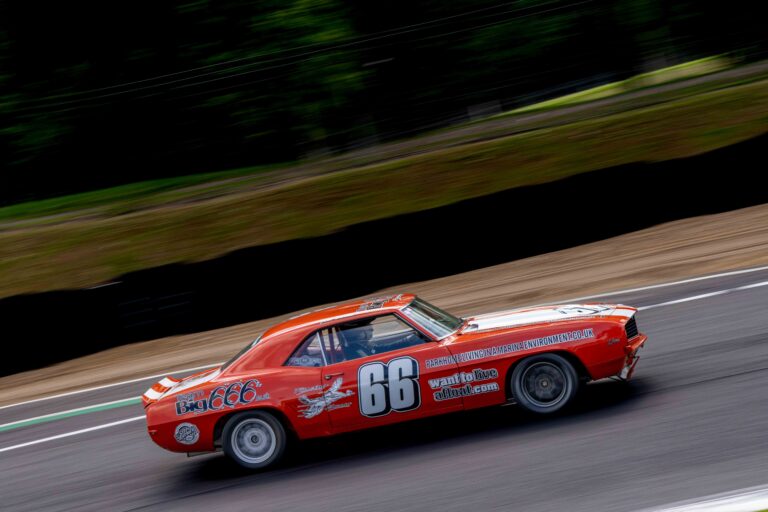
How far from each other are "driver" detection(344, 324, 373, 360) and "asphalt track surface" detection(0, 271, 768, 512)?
85 cm

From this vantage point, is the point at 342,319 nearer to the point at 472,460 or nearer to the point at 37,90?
the point at 472,460

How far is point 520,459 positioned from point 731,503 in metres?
1.63

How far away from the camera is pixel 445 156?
17.7 m

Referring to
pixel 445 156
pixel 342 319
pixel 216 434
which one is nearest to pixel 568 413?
pixel 342 319

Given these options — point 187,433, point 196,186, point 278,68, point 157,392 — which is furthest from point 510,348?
point 278,68

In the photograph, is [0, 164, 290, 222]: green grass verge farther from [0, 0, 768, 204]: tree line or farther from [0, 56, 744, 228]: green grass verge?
[0, 0, 768, 204]: tree line

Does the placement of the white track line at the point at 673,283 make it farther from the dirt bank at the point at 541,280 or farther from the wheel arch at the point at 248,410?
the wheel arch at the point at 248,410

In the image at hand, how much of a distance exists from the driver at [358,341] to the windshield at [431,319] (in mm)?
368

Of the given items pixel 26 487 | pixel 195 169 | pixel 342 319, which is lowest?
pixel 26 487

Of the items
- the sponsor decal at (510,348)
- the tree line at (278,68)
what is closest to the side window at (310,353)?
the sponsor decal at (510,348)

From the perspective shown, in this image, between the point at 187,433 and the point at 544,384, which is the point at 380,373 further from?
the point at 187,433

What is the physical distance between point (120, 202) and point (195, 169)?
294 inches

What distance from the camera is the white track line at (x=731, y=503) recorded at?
16.2ft

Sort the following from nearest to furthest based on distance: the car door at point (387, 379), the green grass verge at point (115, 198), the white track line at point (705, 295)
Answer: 1. the car door at point (387, 379)
2. the white track line at point (705, 295)
3. the green grass verge at point (115, 198)
